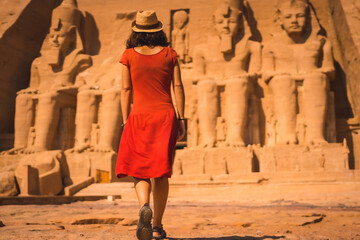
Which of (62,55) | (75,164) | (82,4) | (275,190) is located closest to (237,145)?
(275,190)

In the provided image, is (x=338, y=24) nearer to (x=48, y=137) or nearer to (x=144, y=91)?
(x=48, y=137)

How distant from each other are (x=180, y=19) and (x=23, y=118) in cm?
529

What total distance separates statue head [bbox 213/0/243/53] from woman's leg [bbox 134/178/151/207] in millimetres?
9857

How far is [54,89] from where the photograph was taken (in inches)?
500

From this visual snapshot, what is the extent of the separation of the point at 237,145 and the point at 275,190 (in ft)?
9.50

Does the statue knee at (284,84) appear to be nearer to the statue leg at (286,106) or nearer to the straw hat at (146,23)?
the statue leg at (286,106)

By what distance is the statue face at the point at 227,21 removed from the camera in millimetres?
12133

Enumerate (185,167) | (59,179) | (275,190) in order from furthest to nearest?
(185,167) → (59,179) → (275,190)

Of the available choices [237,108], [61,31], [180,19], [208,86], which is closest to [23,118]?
[61,31]

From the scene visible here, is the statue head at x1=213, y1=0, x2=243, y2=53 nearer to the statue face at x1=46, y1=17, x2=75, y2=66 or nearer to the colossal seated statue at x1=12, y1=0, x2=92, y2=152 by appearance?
the colossal seated statue at x1=12, y1=0, x2=92, y2=152

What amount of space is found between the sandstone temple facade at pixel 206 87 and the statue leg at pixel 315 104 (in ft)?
0.08

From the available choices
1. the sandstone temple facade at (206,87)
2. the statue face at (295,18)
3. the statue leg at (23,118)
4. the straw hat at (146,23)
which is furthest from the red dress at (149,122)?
the statue leg at (23,118)

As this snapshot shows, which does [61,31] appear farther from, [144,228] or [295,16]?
[144,228]

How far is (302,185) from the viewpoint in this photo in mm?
8180
